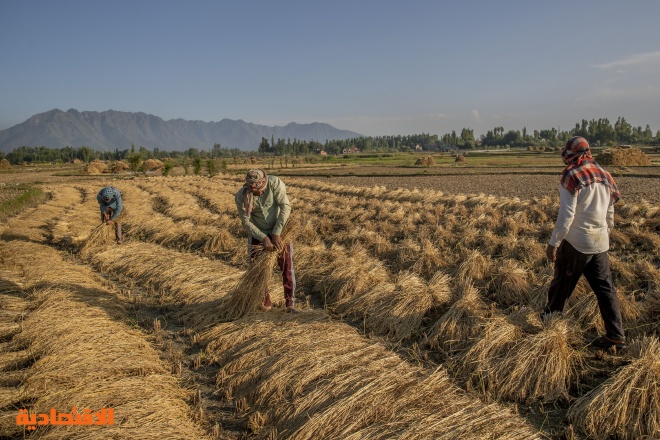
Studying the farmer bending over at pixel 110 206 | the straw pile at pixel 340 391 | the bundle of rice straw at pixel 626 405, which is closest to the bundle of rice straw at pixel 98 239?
the farmer bending over at pixel 110 206

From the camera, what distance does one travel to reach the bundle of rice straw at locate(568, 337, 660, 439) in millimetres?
2355

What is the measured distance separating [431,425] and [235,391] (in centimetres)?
143

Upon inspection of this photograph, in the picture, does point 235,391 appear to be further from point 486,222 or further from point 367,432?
point 486,222

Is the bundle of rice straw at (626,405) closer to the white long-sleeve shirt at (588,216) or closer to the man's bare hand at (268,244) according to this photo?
the white long-sleeve shirt at (588,216)

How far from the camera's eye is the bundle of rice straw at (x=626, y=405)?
236 centimetres

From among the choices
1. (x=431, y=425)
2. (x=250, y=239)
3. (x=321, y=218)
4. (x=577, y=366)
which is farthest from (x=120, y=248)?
(x=577, y=366)

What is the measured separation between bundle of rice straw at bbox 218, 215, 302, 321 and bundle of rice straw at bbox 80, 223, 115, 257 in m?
4.44

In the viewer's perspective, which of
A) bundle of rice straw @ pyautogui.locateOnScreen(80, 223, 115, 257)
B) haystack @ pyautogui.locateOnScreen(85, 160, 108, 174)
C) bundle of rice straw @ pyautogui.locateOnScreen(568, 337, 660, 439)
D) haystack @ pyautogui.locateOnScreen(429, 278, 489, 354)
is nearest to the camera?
bundle of rice straw @ pyautogui.locateOnScreen(568, 337, 660, 439)

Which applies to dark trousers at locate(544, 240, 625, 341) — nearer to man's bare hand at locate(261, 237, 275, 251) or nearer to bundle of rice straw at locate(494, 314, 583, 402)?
bundle of rice straw at locate(494, 314, 583, 402)

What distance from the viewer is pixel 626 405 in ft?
7.93

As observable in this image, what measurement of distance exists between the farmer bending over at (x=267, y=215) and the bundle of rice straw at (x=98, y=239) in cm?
459

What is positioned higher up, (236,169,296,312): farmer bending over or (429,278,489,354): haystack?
(236,169,296,312): farmer bending over

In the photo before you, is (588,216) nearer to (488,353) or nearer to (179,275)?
(488,353)

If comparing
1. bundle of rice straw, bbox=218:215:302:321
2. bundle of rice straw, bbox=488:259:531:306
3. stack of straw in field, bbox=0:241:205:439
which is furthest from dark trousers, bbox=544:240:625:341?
stack of straw in field, bbox=0:241:205:439
